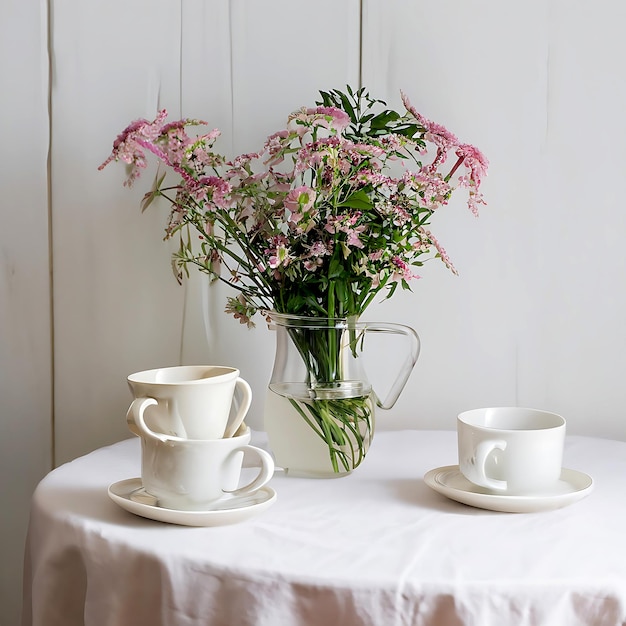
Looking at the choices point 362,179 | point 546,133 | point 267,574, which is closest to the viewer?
point 267,574

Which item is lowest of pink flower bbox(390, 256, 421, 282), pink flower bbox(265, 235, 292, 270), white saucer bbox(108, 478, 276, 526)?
white saucer bbox(108, 478, 276, 526)

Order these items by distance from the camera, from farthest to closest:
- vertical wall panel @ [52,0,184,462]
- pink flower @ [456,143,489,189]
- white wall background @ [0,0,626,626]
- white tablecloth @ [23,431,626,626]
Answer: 1. vertical wall panel @ [52,0,184,462]
2. white wall background @ [0,0,626,626]
3. pink flower @ [456,143,489,189]
4. white tablecloth @ [23,431,626,626]

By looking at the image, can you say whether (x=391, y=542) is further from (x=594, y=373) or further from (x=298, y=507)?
(x=594, y=373)

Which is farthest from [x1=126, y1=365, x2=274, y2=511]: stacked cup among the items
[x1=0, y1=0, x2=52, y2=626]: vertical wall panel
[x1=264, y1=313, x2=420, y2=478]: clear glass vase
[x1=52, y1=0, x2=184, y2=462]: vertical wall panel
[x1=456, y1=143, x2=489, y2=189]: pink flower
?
[x1=0, y1=0, x2=52, y2=626]: vertical wall panel

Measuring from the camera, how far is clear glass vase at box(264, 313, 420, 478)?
36.7 inches

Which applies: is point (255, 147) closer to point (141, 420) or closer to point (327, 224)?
point (327, 224)

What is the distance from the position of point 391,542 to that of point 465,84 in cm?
79

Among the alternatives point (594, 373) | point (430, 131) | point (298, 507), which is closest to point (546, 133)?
point (430, 131)

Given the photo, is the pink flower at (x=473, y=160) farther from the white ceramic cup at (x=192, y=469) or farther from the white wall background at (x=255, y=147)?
the white ceramic cup at (x=192, y=469)

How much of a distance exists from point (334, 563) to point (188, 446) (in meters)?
0.19

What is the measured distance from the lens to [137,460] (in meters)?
1.02

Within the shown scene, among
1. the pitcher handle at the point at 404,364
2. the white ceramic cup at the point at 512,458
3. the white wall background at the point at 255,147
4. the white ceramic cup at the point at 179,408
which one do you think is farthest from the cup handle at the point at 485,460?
the white wall background at the point at 255,147

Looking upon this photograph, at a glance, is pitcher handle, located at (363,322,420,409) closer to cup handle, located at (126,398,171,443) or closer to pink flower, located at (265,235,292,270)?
pink flower, located at (265,235,292,270)

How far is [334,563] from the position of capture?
2.16 feet
